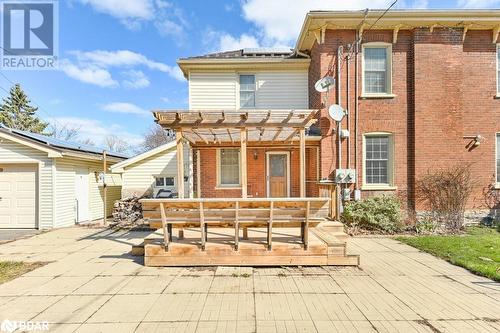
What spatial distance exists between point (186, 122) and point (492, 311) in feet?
20.5

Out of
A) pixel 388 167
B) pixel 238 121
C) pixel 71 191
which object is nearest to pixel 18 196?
pixel 71 191

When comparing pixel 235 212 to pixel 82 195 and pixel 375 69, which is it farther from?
pixel 82 195

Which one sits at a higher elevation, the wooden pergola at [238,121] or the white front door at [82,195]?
the wooden pergola at [238,121]

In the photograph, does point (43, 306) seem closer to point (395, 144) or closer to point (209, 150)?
point (209, 150)

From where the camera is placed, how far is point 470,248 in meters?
6.66

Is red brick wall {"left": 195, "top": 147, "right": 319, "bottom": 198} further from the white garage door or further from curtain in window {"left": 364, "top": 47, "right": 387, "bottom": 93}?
the white garage door

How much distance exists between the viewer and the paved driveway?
3318 millimetres

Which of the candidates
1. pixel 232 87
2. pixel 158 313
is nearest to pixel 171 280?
pixel 158 313

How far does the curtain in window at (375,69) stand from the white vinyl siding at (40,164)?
489 inches

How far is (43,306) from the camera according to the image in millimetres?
3795

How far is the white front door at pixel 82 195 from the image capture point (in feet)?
36.8

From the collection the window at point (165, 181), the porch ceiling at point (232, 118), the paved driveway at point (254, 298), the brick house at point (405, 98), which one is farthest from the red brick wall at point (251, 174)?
the paved driveway at point (254, 298)

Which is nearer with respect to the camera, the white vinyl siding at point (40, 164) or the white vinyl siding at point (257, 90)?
the white vinyl siding at point (40, 164)

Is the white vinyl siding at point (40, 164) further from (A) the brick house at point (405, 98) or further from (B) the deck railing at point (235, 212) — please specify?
(B) the deck railing at point (235, 212)
